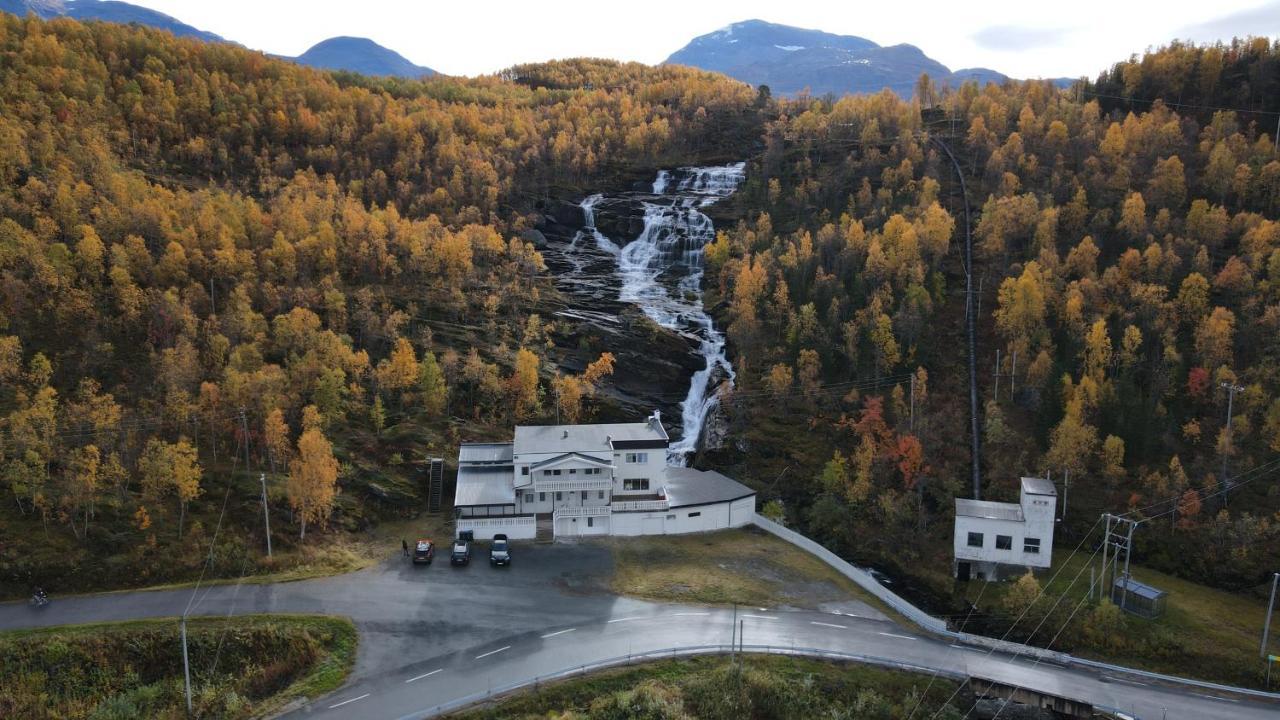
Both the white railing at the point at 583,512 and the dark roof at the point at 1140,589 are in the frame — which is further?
the white railing at the point at 583,512

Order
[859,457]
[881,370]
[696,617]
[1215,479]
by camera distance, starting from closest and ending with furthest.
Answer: [696,617] → [1215,479] → [859,457] → [881,370]

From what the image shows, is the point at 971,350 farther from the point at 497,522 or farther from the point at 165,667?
the point at 165,667

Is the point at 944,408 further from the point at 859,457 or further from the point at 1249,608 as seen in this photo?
the point at 1249,608

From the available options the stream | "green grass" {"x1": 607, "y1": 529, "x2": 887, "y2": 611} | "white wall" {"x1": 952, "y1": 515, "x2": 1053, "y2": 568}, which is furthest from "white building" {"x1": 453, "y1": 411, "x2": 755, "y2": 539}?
"white wall" {"x1": 952, "y1": 515, "x2": 1053, "y2": 568}

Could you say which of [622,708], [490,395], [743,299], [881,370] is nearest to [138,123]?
[490,395]

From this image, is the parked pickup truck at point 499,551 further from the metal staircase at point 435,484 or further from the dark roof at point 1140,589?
the dark roof at point 1140,589

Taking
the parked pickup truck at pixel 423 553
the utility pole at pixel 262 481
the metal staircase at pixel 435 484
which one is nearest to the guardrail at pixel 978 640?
the parked pickup truck at pixel 423 553

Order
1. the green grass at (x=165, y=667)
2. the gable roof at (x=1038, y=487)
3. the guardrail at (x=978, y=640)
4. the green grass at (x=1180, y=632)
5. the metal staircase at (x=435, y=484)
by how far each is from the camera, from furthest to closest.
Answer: the metal staircase at (x=435, y=484) → the gable roof at (x=1038, y=487) → the green grass at (x=1180, y=632) → the guardrail at (x=978, y=640) → the green grass at (x=165, y=667)
